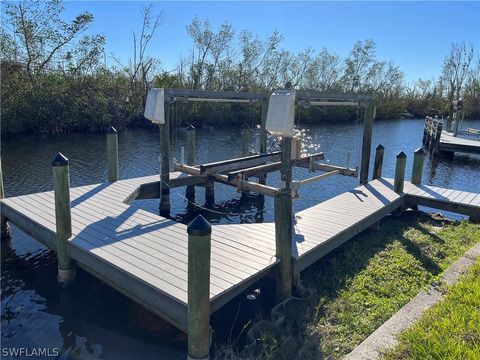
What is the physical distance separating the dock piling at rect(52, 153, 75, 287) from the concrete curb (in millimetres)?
3919

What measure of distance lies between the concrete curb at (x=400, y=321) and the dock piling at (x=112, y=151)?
6332mm

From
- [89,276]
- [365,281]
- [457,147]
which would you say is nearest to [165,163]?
[89,276]

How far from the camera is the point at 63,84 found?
21.3 metres

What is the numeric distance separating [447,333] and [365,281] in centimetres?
184

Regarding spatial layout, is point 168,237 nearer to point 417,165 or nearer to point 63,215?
point 63,215

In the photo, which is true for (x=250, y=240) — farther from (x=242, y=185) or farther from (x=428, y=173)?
(x=428, y=173)

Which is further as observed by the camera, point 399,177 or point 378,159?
point 378,159

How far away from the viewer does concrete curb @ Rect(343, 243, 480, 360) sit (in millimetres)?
3256

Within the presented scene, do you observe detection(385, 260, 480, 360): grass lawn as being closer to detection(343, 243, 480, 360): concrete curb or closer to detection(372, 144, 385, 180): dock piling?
detection(343, 243, 480, 360): concrete curb

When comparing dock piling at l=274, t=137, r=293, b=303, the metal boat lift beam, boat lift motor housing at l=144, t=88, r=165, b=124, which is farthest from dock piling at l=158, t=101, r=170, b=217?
dock piling at l=274, t=137, r=293, b=303

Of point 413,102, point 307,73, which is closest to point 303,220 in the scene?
point 307,73

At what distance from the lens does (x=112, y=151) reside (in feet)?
26.5

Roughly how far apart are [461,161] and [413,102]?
29.7m

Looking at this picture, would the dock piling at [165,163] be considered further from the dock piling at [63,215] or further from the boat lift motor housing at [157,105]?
the dock piling at [63,215]
